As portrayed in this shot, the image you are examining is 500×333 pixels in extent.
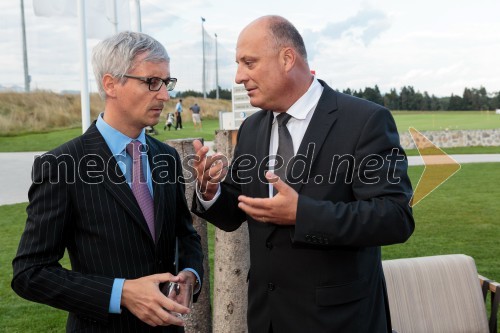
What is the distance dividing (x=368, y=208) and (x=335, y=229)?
17 cm

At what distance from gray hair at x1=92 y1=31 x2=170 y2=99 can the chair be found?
2736mm

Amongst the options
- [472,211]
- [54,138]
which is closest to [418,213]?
[472,211]

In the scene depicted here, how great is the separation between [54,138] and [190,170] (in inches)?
1090

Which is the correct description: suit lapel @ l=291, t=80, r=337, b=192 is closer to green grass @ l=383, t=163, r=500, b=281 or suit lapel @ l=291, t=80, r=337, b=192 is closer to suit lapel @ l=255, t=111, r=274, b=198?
suit lapel @ l=255, t=111, r=274, b=198

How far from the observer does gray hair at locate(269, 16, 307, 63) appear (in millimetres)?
2779

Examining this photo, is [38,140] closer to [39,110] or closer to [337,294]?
[39,110]

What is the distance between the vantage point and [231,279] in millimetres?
4117

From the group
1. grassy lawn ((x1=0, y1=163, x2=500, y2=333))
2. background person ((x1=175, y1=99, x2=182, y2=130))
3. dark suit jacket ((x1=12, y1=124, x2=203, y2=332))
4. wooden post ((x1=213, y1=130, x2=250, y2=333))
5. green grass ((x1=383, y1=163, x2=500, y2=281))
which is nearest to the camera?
→ dark suit jacket ((x1=12, y1=124, x2=203, y2=332))

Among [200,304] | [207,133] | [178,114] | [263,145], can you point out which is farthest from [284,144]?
[178,114]

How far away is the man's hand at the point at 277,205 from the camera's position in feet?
7.58

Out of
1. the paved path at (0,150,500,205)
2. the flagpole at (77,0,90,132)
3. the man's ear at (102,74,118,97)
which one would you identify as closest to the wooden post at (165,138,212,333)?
the man's ear at (102,74,118,97)

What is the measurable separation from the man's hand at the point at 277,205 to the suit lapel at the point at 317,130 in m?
0.24

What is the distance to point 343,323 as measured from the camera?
252 centimetres

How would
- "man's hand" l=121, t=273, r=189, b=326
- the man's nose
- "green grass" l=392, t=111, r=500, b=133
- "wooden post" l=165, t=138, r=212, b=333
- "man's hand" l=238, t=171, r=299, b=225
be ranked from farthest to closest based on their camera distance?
"green grass" l=392, t=111, r=500, b=133, "wooden post" l=165, t=138, r=212, b=333, the man's nose, "man's hand" l=238, t=171, r=299, b=225, "man's hand" l=121, t=273, r=189, b=326
